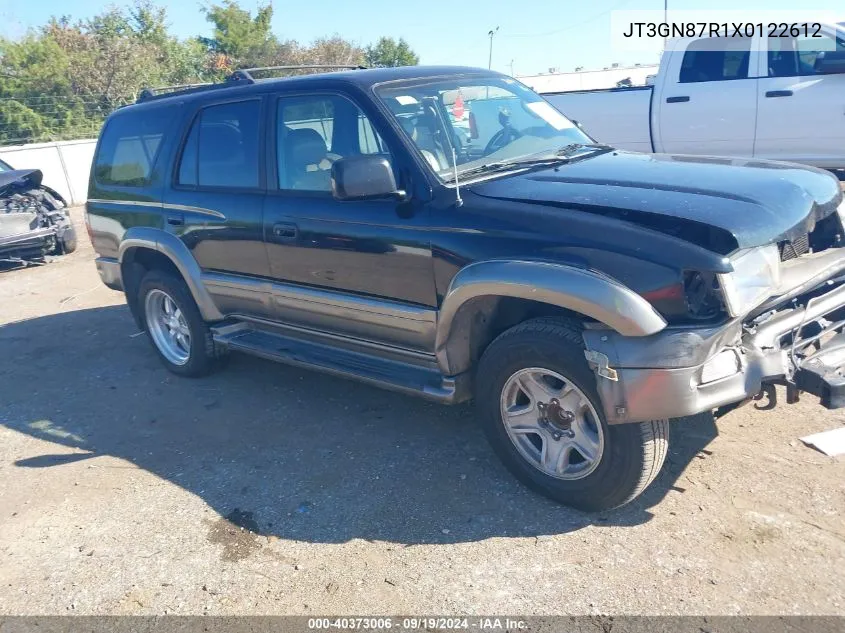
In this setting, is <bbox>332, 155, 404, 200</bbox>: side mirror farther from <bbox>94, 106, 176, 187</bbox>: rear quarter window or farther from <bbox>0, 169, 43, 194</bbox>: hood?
<bbox>0, 169, 43, 194</bbox>: hood

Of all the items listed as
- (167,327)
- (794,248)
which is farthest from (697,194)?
(167,327)

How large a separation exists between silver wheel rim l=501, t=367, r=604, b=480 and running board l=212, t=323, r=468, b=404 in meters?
0.34

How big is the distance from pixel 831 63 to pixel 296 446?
661 centimetres

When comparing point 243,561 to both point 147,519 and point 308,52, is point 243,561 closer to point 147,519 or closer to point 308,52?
point 147,519

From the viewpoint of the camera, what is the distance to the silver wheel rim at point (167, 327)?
5.67 meters

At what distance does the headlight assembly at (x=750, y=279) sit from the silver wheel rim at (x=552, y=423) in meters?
0.72

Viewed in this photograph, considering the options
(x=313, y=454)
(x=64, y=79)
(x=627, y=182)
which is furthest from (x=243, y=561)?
(x=64, y=79)

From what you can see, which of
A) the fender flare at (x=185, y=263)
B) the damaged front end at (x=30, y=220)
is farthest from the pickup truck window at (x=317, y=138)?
the damaged front end at (x=30, y=220)

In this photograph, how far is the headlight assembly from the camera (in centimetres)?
288

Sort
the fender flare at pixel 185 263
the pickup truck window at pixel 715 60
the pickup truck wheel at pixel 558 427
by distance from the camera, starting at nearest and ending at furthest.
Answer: the pickup truck wheel at pixel 558 427
the fender flare at pixel 185 263
the pickup truck window at pixel 715 60

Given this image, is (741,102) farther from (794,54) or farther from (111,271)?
(111,271)

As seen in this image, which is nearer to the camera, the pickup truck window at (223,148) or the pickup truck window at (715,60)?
the pickup truck window at (223,148)

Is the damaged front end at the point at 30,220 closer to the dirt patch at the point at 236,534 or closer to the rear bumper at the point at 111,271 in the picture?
the rear bumper at the point at 111,271

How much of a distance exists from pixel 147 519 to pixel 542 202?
2.50 metres
